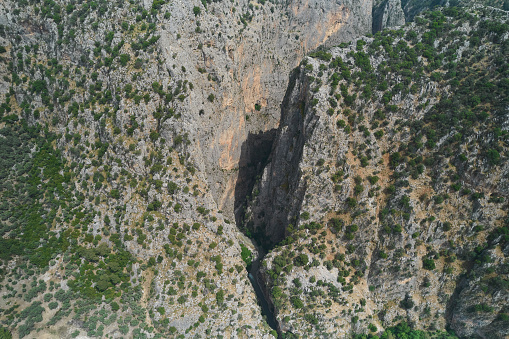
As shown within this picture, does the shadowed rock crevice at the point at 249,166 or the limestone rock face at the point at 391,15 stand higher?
the limestone rock face at the point at 391,15

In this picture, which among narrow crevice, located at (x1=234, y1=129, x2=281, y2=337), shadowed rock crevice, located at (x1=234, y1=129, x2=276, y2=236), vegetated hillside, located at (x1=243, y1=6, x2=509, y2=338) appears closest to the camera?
vegetated hillside, located at (x1=243, y1=6, x2=509, y2=338)

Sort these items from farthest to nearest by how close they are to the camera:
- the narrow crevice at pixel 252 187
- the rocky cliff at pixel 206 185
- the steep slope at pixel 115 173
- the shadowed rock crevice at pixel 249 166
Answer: the shadowed rock crevice at pixel 249 166 → the narrow crevice at pixel 252 187 → the rocky cliff at pixel 206 185 → the steep slope at pixel 115 173

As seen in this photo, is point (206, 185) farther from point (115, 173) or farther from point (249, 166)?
point (249, 166)

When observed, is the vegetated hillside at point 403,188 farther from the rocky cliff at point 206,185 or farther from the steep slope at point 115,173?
the steep slope at point 115,173

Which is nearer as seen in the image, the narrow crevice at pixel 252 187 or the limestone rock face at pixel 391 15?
the narrow crevice at pixel 252 187

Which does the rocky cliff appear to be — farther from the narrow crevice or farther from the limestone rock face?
the limestone rock face

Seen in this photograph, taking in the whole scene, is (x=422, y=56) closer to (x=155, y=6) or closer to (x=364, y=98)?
(x=364, y=98)

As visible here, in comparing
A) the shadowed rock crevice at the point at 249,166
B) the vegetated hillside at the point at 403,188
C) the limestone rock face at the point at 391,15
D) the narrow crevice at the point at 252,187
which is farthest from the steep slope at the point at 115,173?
the limestone rock face at the point at 391,15

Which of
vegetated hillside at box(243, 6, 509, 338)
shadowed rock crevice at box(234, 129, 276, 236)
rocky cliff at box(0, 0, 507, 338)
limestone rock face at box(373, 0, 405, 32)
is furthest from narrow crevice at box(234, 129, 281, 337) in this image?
limestone rock face at box(373, 0, 405, 32)

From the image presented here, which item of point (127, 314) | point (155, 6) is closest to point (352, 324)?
point (127, 314)
